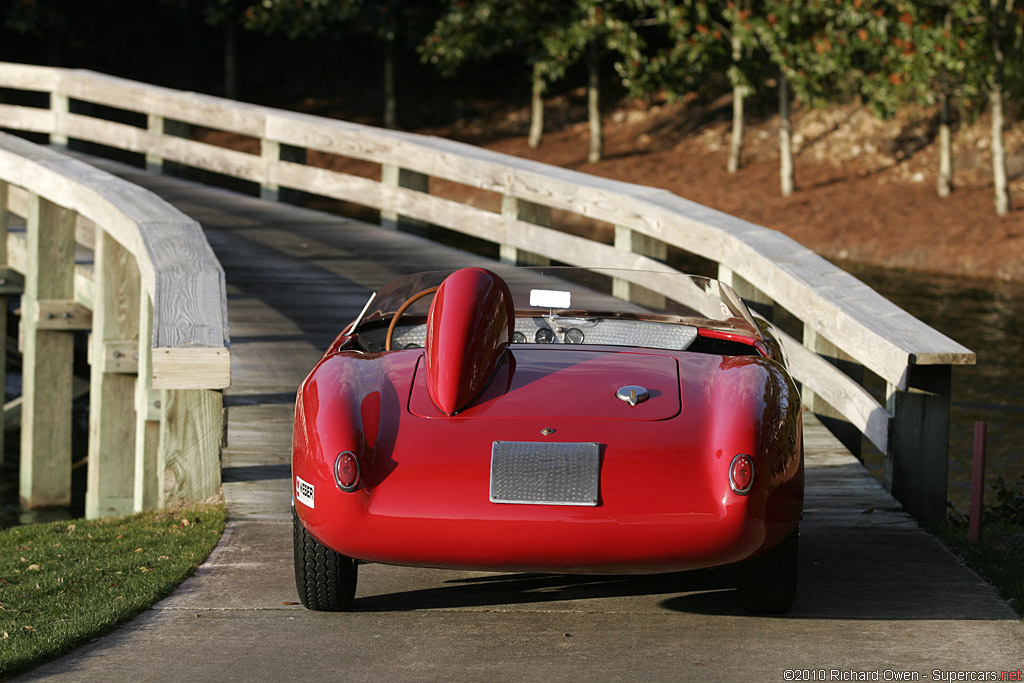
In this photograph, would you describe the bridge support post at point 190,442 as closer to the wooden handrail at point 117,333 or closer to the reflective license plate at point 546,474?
the wooden handrail at point 117,333

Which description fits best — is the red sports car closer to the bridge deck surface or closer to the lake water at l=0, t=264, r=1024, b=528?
the bridge deck surface

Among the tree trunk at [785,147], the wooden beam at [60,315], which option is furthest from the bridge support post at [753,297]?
the tree trunk at [785,147]

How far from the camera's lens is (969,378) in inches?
502

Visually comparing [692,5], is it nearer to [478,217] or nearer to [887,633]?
[478,217]

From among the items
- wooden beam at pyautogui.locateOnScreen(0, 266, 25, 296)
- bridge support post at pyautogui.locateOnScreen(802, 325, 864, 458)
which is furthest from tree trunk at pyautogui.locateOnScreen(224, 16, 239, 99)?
bridge support post at pyautogui.locateOnScreen(802, 325, 864, 458)

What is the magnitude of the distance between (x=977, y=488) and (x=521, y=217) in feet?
18.7

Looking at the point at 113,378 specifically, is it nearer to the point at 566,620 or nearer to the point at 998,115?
the point at 566,620

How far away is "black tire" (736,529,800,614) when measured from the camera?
4.31 m

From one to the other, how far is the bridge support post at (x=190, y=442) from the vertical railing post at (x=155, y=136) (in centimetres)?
1010

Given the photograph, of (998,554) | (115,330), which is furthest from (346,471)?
(115,330)

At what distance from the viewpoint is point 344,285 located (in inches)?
391

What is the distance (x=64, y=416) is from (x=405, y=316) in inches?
244

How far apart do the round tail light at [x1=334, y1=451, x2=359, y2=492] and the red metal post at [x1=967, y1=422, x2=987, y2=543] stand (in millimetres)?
2771

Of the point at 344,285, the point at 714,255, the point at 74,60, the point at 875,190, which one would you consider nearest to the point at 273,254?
the point at 344,285
